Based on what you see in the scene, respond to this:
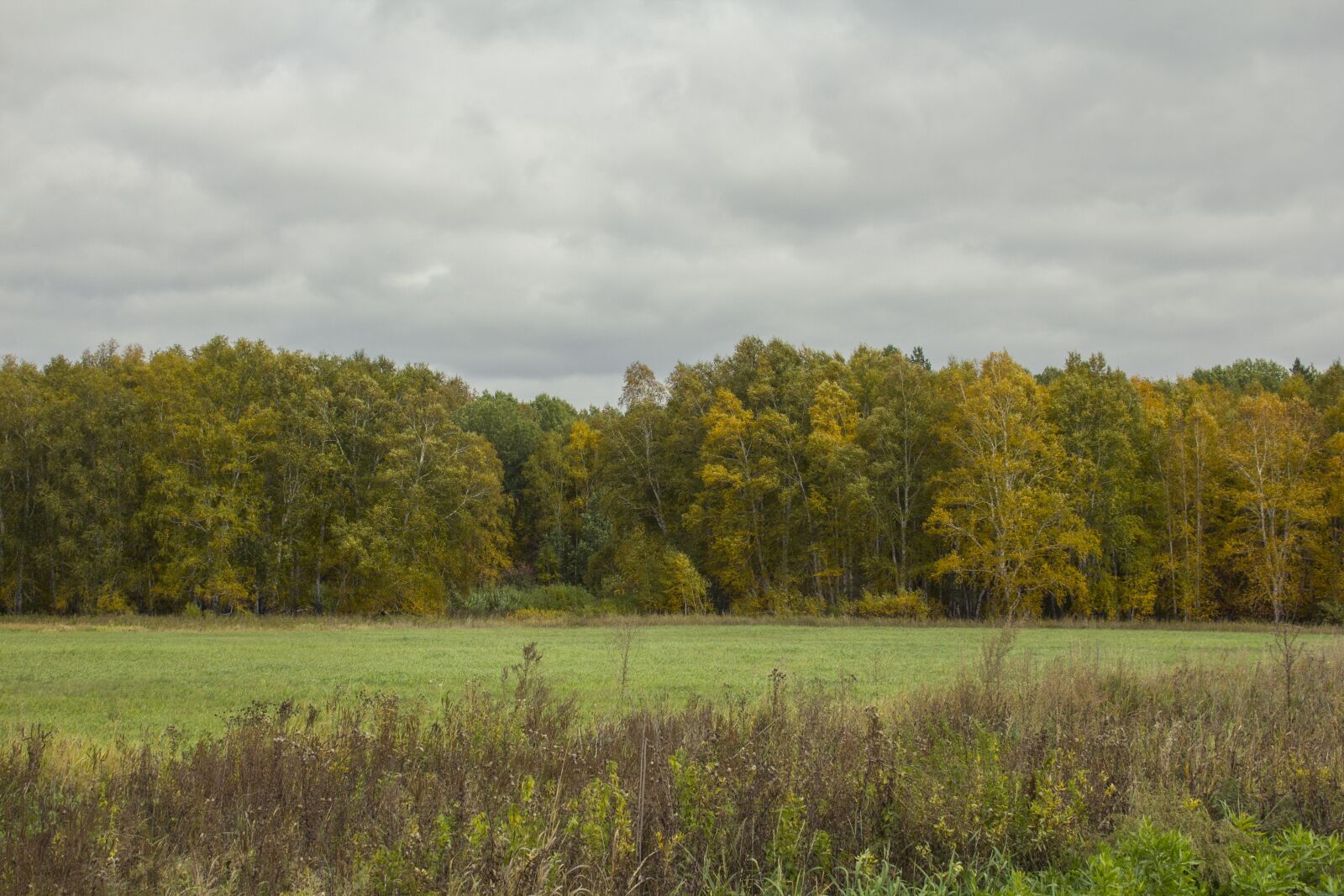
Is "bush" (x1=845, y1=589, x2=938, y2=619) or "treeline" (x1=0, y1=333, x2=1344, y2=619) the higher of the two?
"treeline" (x1=0, y1=333, x2=1344, y2=619)

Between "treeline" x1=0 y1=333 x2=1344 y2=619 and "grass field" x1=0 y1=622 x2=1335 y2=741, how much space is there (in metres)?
9.15

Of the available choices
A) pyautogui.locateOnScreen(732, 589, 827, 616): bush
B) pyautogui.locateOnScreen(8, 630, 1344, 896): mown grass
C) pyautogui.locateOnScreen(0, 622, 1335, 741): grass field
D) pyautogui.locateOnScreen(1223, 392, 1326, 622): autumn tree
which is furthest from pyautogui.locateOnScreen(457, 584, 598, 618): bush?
pyautogui.locateOnScreen(8, 630, 1344, 896): mown grass

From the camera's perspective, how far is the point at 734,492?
61062 millimetres

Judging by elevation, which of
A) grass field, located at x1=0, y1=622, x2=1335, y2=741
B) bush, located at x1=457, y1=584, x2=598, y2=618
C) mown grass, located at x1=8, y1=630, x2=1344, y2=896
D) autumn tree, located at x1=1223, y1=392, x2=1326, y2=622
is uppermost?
autumn tree, located at x1=1223, y1=392, x2=1326, y2=622

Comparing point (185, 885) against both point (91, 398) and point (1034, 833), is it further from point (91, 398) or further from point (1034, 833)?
point (91, 398)

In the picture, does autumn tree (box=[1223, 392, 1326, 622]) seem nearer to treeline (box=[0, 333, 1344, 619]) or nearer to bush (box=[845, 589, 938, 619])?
treeline (box=[0, 333, 1344, 619])

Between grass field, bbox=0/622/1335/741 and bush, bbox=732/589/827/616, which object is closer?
grass field, bbox=0/622/1335/741

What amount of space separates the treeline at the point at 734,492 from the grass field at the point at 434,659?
9150mm

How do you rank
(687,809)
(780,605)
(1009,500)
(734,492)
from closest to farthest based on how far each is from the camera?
1. (687,809)
2. (1009,500)
3. (780,605)
4. (734,492)

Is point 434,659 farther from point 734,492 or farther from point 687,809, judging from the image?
point 734,492

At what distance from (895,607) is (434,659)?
3184 cm

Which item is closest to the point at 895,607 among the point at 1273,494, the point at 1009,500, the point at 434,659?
the point at 1009,500

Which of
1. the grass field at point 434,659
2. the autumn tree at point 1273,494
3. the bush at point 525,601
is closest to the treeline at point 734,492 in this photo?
the autumn tree at point 1273,494

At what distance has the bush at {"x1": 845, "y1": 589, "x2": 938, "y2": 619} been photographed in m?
54.2
